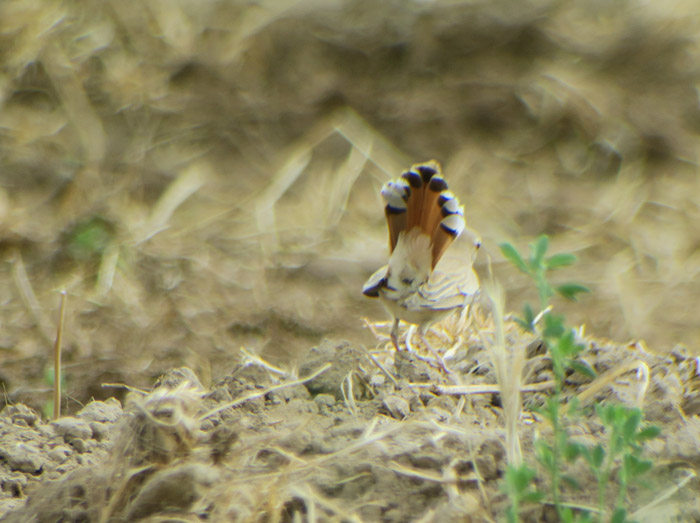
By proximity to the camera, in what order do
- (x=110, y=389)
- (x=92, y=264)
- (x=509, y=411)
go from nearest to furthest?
(x=509, y=411) < (x=110, y=389) < (x=92, y=264)

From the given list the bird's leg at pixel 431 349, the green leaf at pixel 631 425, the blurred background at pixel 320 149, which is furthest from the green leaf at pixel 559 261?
the blurred background at pixel 320 149

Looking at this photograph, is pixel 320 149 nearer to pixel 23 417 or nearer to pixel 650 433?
pixel 23 417

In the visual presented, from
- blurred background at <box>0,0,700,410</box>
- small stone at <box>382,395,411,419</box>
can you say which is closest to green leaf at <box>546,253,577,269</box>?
small stone at <box>382,395,411,419</box>

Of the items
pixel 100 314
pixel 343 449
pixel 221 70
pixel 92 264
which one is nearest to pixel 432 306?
pixel 343 449

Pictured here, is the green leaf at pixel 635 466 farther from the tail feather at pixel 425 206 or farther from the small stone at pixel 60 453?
the tail feather at pixel 425 206

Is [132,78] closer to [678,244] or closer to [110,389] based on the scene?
[110,389]

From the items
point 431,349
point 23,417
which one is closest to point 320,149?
point 431,349

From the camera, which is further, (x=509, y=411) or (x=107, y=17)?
(x=107, y=17)
